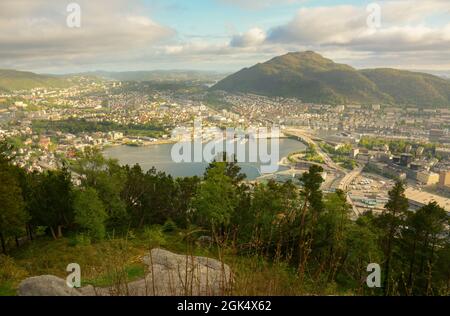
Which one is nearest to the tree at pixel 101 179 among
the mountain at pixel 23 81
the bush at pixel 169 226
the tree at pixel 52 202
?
the tree at pixel 52 202

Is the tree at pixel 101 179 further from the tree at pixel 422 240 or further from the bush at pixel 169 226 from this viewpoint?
the tree at pixel 422 240

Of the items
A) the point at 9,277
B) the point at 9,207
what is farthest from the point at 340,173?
the point at 9,277

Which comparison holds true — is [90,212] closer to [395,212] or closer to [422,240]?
[395,212]

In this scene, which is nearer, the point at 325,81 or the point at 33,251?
the point at 33,251

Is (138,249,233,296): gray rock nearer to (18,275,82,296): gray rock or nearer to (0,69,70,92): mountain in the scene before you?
(18,275,82,296): gray rock
